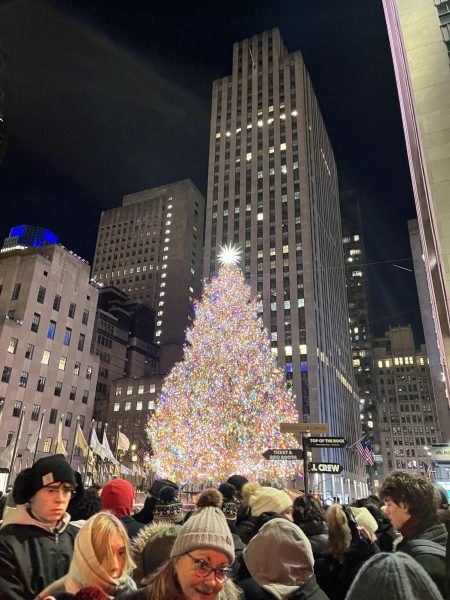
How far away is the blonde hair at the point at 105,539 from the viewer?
2.94 metres

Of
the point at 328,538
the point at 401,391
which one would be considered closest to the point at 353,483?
the point at 401,391

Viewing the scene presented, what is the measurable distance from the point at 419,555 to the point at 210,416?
89.9 ft

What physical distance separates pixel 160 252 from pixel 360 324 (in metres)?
72.1

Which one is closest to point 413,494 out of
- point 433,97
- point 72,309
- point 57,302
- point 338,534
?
point 338,534

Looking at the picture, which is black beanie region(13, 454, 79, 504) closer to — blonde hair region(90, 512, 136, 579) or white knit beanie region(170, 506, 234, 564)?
blonde hair region(90, 512, 136, 579)

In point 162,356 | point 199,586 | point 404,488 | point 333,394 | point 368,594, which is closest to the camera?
point 368,594

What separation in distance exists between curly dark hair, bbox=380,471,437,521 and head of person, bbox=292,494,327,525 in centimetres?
118

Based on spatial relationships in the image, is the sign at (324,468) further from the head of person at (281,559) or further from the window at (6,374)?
the window at (6,374)

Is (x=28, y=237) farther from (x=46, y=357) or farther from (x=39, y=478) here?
(x=39, y=478)

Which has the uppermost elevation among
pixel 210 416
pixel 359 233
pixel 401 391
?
pixel 359 233

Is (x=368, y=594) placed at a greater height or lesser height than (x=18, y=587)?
greater

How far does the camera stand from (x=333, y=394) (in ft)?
270

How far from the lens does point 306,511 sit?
5070 mm

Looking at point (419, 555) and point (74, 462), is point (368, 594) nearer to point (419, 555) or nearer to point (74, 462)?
point (419, 555)
